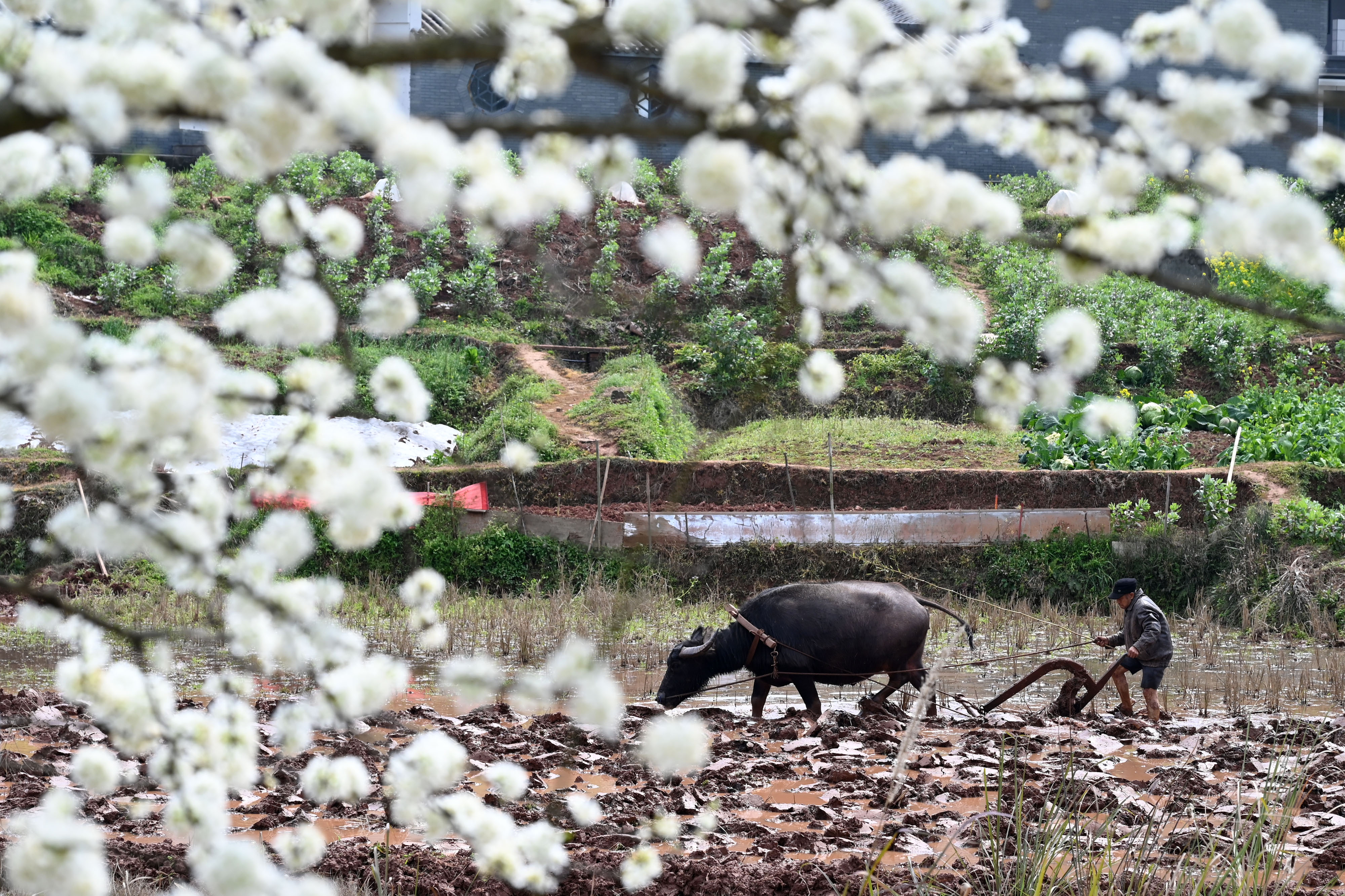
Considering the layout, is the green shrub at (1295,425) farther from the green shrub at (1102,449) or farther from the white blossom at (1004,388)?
the white blossom at (1004,388)

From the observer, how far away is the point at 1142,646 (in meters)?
8.28

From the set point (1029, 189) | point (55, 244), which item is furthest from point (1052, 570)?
point (55, 244)

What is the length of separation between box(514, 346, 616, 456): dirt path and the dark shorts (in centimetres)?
1145

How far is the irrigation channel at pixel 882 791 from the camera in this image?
428 cm

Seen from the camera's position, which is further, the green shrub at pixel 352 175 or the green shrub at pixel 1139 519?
the green shrub at pixel 352 175

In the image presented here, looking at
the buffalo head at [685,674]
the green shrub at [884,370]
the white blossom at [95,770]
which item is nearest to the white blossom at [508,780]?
the white blossom at [95,770]

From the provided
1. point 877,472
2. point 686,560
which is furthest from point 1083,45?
point 877,472

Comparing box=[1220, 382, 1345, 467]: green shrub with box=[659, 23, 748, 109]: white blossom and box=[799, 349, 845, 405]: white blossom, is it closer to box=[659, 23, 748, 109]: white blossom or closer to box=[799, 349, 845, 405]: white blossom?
box=[799, 349, 845, 405]: white blossom

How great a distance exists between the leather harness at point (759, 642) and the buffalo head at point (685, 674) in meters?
0.29

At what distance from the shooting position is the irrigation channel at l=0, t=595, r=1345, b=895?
4.28m

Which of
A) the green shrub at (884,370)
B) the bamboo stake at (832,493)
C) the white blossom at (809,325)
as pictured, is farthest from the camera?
the green shrub at (884,370)

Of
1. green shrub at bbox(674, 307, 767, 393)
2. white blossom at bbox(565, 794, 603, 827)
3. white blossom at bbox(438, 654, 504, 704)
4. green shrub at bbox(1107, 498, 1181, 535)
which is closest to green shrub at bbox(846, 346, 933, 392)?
green shrub at bbox(674, 307, 767, 393)

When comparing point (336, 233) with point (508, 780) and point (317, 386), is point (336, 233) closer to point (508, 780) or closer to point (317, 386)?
point (317, 386)

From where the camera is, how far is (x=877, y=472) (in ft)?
57.2
